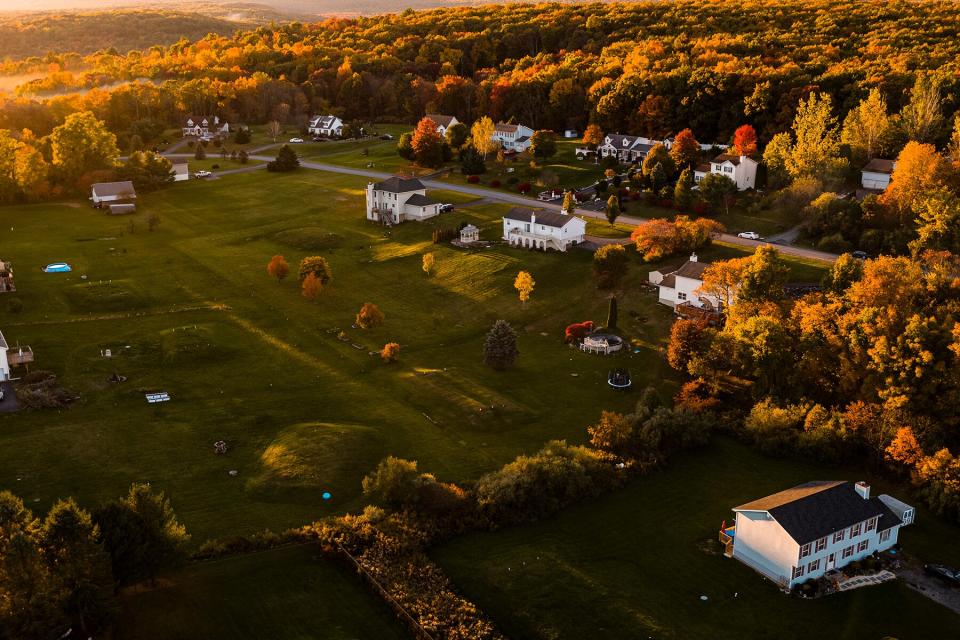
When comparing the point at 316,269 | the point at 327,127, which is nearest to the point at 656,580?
the point at 316,269

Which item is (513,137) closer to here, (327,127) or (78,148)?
(327,127)

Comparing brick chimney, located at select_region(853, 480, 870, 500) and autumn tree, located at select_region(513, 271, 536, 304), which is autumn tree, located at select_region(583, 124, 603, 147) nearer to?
autumn tree, located at select_region(513, 271, 536, 304)

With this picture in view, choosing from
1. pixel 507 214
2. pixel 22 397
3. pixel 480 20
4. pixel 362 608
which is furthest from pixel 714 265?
pixel 480 20

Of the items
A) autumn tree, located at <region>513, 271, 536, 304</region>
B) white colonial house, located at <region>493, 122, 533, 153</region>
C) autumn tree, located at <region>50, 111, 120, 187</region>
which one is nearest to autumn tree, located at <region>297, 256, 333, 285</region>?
autumn tree, located at <region>513, 271, 536, 304</region>

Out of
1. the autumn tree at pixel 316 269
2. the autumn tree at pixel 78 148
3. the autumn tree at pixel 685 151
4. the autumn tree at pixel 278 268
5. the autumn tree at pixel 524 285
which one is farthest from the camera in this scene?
the autumn tree at pixel 78 148

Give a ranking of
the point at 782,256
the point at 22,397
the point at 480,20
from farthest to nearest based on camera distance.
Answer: the point at 480,20 < the point at 782,256 < the point at 22,397

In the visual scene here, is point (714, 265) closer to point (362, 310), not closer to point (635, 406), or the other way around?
point (635, 406)

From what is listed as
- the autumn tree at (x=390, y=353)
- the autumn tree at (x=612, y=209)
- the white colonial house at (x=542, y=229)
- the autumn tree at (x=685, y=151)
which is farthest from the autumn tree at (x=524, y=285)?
the autumn tree at (x=685, y=151)

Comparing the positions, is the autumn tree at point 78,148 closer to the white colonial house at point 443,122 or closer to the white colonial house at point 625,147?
the white colonial house at point 443,122
